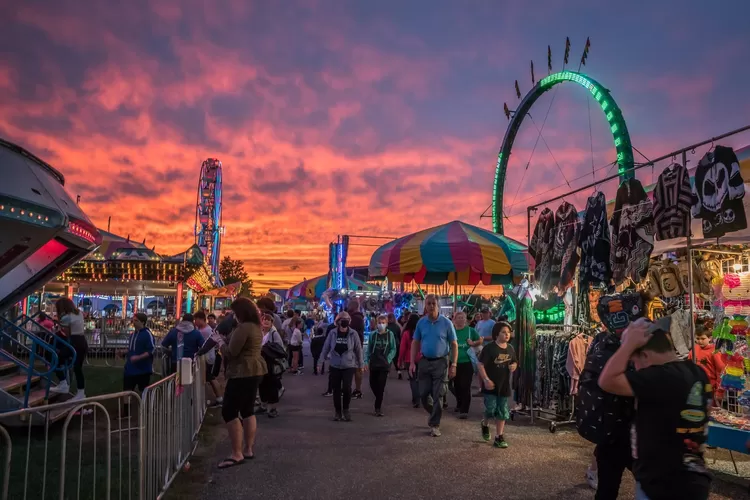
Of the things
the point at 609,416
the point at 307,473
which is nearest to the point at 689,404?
the point at 609,416

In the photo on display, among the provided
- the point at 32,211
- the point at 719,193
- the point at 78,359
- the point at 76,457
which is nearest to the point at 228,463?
the point at 76,457

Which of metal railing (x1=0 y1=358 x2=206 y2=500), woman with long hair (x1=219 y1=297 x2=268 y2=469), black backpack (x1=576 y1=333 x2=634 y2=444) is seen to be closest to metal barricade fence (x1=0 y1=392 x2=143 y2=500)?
metal railing (x1=0 y1=358 x2=206 y2=500)

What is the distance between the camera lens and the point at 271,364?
9344 millimetres

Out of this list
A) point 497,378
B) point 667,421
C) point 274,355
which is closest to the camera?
point 667,421

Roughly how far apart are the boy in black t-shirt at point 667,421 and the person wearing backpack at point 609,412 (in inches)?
40.5

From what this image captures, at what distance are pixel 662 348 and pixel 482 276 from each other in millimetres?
8082

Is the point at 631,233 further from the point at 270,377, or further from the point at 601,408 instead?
the point at 270,377

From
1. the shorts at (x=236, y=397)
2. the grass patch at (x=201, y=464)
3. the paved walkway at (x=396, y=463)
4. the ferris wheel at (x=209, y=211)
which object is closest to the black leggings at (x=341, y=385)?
the paved walkway at (x=396, y=463)

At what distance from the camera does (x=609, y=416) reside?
165 inches

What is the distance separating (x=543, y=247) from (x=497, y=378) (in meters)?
2.57

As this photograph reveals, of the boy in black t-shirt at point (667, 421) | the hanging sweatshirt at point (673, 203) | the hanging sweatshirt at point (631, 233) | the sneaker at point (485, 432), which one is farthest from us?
the sneaker at point (485, 432)

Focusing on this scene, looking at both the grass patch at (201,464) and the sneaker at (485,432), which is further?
the sneaker at (485,432)

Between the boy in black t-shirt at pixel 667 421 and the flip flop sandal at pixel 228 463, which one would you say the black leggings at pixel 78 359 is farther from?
the boy in black t-shirt at pixel 667 421

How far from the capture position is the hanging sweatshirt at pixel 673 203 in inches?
243
